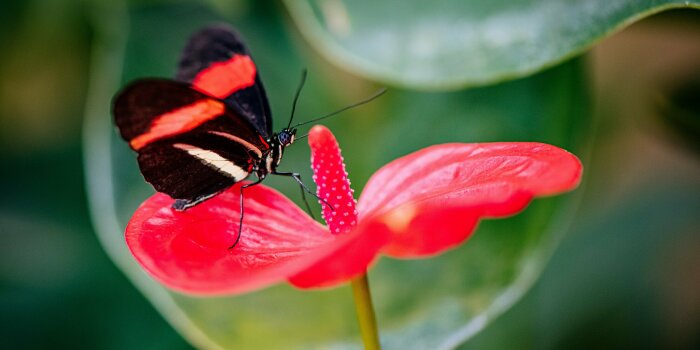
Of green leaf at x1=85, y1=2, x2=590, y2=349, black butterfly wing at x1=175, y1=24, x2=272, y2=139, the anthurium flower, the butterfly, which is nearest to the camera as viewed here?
the anthurium flower

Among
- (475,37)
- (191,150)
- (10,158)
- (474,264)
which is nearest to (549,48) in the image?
(475,37)

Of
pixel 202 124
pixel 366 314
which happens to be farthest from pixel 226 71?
pixel 366 314

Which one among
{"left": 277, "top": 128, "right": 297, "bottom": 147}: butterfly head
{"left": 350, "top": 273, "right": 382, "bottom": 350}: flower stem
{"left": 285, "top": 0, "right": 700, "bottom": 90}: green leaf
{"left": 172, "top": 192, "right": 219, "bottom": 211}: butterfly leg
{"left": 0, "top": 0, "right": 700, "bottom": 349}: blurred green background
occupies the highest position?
{"left": 285, "top": 0, "right": 700, "bottom": 90}: green leaf

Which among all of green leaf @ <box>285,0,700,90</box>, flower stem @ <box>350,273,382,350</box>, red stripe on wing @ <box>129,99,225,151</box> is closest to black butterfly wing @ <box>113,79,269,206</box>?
red stripe on wing @ <box>129,99,225,151</box>

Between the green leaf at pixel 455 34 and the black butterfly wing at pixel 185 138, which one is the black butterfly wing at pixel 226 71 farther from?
the green leaf at pixel 455 34

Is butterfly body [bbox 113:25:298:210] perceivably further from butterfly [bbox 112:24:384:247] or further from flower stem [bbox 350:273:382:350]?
flower stem [bbox 350:273:382:350]

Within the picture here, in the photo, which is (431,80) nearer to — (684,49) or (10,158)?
(684,49)

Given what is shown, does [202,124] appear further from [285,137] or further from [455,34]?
[455,34]

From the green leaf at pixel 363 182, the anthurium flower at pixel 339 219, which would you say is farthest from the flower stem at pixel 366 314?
the green leaf at pixel 363 182
